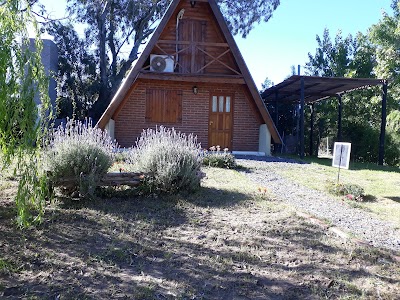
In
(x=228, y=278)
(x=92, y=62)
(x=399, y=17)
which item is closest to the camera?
(x=228, y=278)

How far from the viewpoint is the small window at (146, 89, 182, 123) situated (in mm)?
13648

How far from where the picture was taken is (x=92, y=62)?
24.3 m

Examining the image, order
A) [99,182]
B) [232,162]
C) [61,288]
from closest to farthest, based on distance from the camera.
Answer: [61,288], [99,182], [232,162]

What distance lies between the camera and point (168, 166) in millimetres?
6051

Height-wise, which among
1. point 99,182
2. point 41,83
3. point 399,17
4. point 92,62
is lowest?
point 99,182

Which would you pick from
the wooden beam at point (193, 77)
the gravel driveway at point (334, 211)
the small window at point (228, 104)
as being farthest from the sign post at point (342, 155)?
the small window at point (228, 104)

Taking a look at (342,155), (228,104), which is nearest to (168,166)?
(342,155)

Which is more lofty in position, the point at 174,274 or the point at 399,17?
the point at 399,17

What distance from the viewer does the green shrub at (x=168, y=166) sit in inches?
243

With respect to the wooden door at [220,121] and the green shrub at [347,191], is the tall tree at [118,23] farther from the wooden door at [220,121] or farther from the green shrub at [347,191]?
the green shrub at [347,191]

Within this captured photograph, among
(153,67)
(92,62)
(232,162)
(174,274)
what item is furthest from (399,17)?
(174,274)

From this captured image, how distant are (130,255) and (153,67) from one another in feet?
33.8

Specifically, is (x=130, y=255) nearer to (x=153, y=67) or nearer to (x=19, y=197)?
(x=19, y=197)

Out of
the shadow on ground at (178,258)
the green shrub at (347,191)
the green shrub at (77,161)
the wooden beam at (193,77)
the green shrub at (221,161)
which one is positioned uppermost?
the wooden beam at (193,77)
